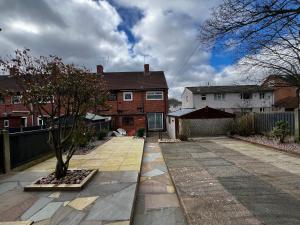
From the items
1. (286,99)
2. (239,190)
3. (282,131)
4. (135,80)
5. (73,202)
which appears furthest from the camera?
(286,99)

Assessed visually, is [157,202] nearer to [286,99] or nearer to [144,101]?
[144,101]

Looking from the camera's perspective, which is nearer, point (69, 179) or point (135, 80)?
point (69, 179)

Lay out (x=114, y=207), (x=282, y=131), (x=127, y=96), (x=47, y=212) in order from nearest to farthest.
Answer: (x=47, y=212)
(x=114, y=207)
(x=282, y=131)
(x=127, y=96)

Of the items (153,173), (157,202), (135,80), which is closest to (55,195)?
(157,202)

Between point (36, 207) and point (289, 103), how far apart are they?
4260 cm

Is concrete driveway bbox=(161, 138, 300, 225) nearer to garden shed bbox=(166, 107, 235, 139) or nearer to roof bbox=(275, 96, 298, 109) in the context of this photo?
garden shed bbox=(166, 107, 235, 139)

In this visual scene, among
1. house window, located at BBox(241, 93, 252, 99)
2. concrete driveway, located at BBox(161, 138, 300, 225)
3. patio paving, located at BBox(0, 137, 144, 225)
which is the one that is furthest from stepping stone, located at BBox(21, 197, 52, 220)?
house window, located at BBox(241, 93, 252, 99)

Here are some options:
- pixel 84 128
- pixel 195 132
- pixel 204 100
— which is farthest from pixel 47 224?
pixel 204 100

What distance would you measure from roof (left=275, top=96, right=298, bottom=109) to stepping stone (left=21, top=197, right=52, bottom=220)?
41.4 m

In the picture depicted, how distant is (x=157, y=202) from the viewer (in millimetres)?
5328

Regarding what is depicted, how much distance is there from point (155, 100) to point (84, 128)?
73.9 feet

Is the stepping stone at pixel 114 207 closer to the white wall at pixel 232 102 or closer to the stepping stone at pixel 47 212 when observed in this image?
the stepping stone at pixel 47 212

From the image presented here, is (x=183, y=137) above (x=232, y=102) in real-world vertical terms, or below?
below

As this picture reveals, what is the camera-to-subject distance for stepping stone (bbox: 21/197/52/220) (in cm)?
428
